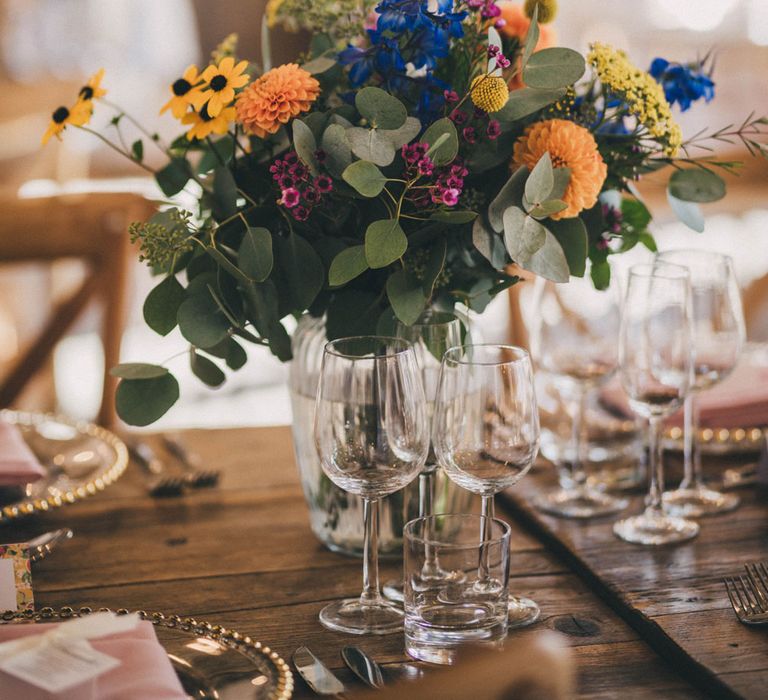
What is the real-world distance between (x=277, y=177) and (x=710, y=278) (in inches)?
20.5

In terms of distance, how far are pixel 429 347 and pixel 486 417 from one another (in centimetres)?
16

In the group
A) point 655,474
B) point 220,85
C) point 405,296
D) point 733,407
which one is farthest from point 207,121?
point 733,407

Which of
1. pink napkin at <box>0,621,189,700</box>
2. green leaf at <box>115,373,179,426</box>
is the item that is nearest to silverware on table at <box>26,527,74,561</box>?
green leaf at <box>115,373,179,426</box>

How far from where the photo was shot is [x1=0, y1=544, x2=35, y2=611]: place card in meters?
0.84

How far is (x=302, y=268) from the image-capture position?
0.92 metres

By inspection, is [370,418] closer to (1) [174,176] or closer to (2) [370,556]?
(2) [370,556]

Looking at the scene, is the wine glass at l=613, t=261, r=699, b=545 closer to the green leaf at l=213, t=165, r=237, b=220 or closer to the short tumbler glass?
the short tumbler glass

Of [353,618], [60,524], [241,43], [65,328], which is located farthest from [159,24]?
[353,618]

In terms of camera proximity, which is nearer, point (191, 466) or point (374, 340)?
point (374, 340)

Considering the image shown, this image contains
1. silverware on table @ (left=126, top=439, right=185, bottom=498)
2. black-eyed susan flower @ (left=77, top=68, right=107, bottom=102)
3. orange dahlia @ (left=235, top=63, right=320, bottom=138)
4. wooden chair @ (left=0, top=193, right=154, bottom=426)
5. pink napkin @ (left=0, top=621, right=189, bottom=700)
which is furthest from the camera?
wooden chair @ (left=0, top=193, right=154, bottom=426)

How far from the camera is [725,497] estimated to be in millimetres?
1150

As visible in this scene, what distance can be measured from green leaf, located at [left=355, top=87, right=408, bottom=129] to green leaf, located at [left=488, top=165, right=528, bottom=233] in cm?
11

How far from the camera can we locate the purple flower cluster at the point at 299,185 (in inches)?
34.0

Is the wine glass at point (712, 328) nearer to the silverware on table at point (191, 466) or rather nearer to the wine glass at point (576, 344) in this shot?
the wine glass at point (576, 344)
